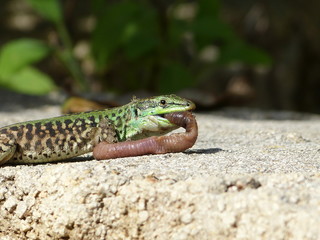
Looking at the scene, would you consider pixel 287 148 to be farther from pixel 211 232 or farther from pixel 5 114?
pixel 5 114

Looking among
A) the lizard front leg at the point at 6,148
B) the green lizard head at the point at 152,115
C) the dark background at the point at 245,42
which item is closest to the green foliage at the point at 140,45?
the dark background at the point at 245,42

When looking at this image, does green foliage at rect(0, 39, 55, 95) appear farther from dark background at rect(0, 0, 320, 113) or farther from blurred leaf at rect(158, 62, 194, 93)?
blurred leaf at rect(158, 62, 194, 93)

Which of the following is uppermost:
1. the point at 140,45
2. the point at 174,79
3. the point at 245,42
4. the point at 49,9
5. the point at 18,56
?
the point at 49,9

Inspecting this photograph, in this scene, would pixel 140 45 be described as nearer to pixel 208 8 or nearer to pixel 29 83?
pixel 208 8

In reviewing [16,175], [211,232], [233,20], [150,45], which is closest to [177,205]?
[211,232]

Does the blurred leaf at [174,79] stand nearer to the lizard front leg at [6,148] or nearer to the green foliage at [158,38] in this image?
the green foliage at [158,38]

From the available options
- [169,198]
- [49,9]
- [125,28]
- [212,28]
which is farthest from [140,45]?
[169,198]
